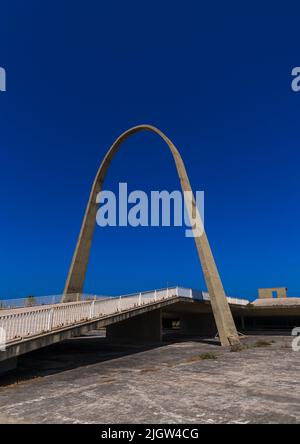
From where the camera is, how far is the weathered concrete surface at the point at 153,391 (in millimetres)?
8219

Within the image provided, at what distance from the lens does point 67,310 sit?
16.5m

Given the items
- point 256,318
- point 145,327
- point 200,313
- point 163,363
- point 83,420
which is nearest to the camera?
point 83,420

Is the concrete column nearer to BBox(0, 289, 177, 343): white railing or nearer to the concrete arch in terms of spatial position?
the concrete arch

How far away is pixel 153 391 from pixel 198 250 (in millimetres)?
18970

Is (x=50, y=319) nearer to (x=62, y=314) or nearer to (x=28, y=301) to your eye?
(x=62, y=314)

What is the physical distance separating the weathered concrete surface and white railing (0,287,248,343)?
1891mm

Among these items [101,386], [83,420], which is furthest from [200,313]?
[83,420]

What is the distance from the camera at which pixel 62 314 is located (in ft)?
52.5

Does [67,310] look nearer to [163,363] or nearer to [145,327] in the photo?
[163,363]

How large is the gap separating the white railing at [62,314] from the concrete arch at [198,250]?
4.82m

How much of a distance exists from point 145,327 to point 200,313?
50.2 feet

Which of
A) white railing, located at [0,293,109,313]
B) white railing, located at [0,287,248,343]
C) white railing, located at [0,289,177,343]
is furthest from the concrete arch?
white railing, located at [0,289,177,343]

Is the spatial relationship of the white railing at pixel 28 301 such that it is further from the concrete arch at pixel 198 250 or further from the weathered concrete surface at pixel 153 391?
the weathered concrete surface at pixel 153 391

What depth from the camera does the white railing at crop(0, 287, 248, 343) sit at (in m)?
12.7
